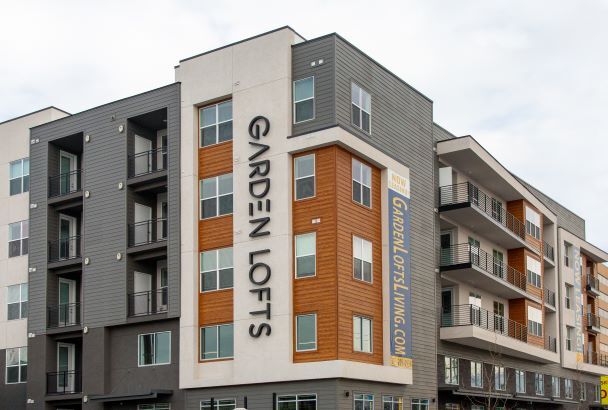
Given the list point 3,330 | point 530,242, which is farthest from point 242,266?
point 530,242

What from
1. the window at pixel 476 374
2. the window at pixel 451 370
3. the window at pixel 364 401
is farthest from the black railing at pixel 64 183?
the window at pixel 476 374

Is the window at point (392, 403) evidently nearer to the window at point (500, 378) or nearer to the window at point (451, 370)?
the window at point (451, 370)

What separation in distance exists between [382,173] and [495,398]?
1795 centimetres

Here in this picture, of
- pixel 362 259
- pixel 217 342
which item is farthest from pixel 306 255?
pixel 217 342

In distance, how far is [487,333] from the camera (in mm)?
51188

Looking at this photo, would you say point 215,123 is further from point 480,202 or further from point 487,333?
point 480,202

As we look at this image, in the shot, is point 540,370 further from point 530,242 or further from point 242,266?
point 242,266

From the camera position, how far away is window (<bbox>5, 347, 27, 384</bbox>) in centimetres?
4999

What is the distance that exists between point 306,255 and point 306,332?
3159mm

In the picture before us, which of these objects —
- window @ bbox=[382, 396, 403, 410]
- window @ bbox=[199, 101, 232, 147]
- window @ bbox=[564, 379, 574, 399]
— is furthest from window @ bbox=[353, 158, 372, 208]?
window @ bbox=[564, 379, 574, 399]

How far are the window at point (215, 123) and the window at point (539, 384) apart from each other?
30.5m

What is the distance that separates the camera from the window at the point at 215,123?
43.8m

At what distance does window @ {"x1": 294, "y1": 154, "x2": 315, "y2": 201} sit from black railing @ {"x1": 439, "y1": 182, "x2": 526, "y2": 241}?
12256 mm

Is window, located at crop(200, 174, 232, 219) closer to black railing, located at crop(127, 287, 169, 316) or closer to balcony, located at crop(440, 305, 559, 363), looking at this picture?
black railing, located at crop(127, 287, 169, 316)
